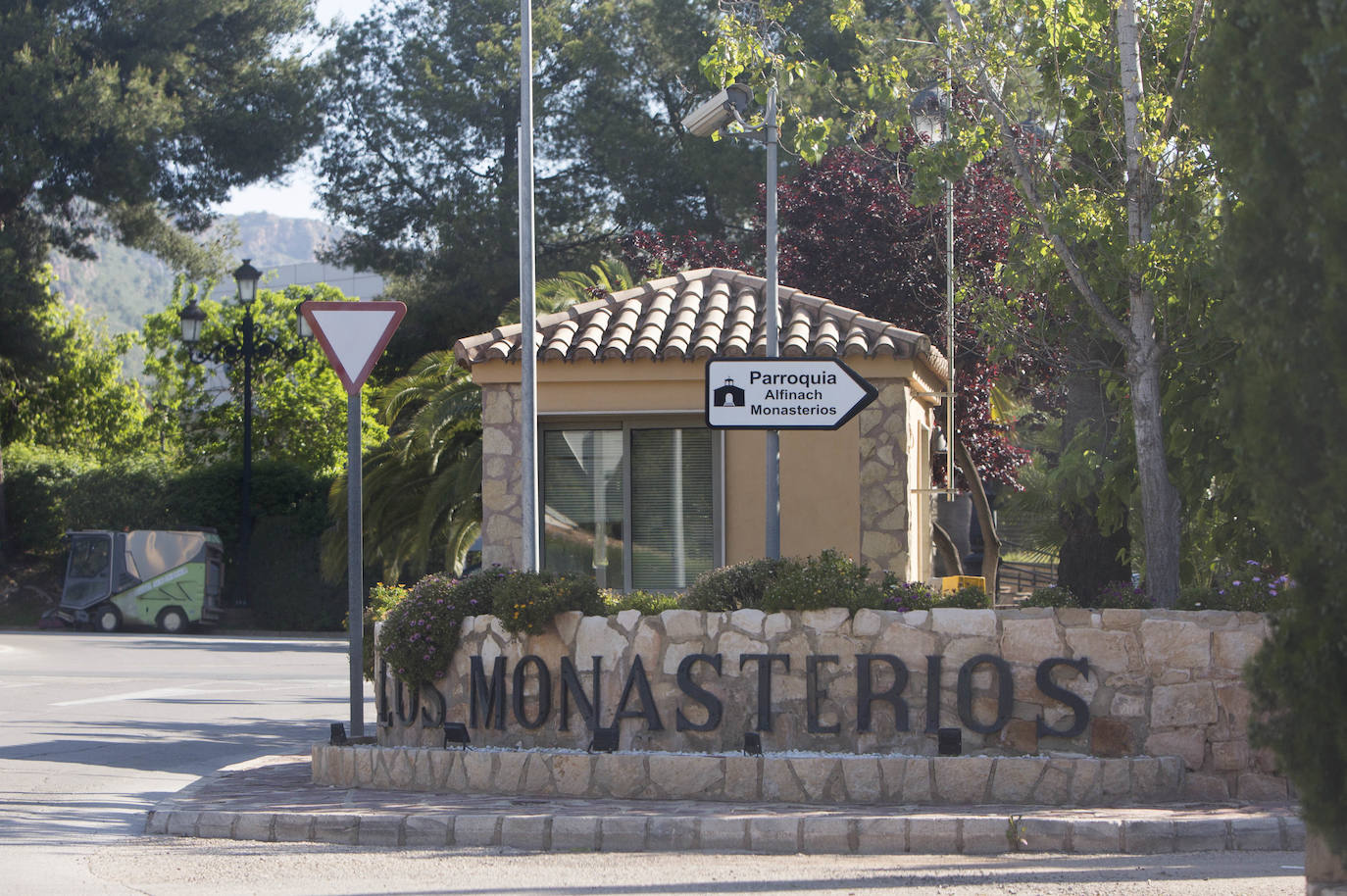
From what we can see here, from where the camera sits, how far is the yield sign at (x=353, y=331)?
9.49m

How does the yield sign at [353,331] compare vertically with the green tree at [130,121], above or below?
below

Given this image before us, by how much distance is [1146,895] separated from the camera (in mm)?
6355

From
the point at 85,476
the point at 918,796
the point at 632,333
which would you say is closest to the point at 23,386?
the point at 85,476

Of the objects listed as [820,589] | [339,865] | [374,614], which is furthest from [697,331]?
[339,865]

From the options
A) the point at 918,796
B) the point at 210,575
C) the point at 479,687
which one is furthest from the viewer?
the point at 210,575

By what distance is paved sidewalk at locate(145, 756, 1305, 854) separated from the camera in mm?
7406

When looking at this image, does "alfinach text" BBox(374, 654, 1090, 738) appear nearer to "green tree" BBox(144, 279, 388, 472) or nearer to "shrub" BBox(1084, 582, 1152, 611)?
"shrub" BBox(1084, 582, 1152, 611)

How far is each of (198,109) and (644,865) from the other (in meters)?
29.5

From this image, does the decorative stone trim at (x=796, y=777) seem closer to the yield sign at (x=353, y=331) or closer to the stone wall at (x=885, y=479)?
the yield sign at (x=353, y=331)

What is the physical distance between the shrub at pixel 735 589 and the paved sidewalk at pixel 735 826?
5.05 ft

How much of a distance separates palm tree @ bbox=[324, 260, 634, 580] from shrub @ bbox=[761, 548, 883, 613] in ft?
39.4

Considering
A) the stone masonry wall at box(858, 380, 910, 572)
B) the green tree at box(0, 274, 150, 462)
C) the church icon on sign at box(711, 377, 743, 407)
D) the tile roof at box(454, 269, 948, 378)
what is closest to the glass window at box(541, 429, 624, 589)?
the tile roof at box(454, 269, 948, 378)

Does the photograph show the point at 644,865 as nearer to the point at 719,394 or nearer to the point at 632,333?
Result: the point at 719,394

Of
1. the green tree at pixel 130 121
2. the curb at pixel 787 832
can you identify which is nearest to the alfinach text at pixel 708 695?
the curb at pixel 787 832
